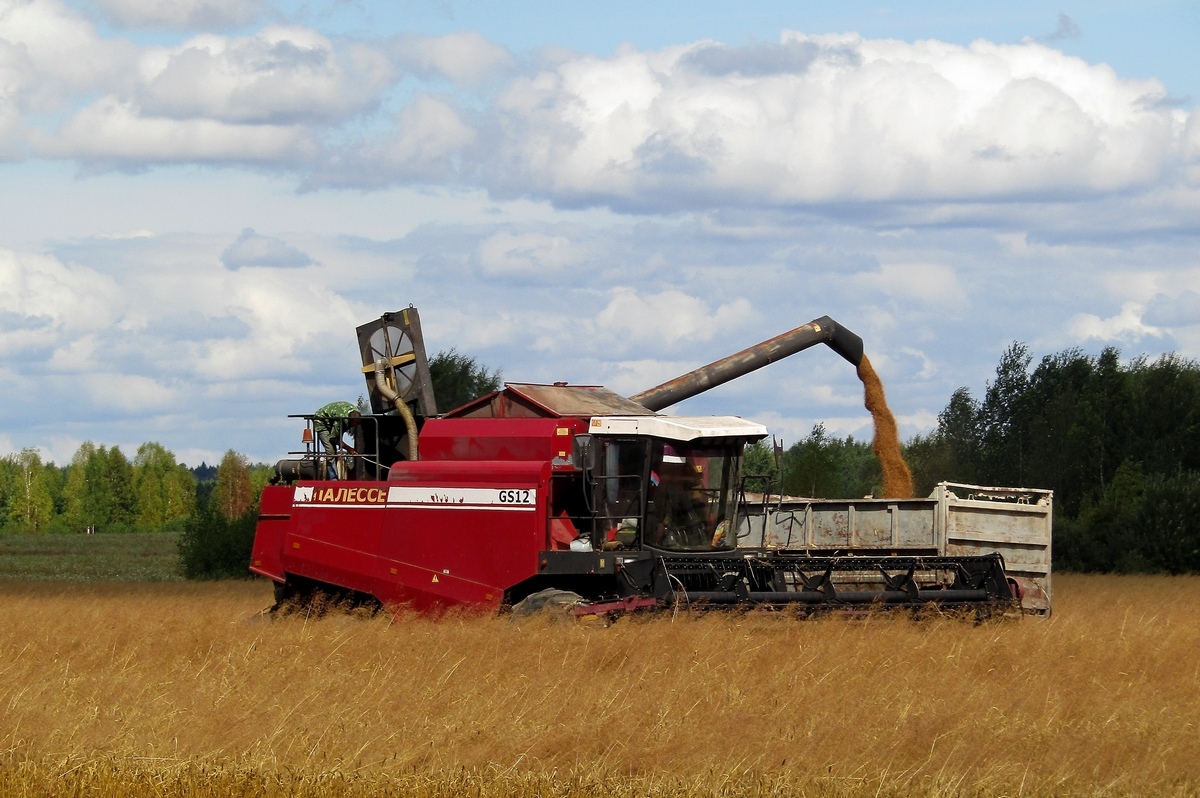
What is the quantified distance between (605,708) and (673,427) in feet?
18.4

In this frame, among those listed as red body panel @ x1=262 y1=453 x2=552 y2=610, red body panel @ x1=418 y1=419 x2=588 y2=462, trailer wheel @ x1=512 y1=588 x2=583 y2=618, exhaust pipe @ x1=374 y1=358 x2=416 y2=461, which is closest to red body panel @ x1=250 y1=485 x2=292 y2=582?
red body panel @ x1=262 y1=453 x2=552 y2=610

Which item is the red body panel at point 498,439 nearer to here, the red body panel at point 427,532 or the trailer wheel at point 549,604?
the red body panel at point 427,532

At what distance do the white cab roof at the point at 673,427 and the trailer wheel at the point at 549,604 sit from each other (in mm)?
1672

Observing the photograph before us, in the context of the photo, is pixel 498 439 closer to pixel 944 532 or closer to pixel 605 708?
pixel 944 532

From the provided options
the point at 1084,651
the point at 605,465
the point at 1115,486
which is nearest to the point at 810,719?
the point at 1084,651

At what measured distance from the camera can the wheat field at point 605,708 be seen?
8016mm

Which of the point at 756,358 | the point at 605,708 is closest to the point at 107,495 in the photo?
the point at 756,358

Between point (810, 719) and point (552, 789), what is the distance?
2170 mm

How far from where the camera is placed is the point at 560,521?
1527 centimetres

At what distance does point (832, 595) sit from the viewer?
14.4 m

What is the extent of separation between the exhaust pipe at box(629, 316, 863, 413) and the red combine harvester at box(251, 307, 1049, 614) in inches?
117

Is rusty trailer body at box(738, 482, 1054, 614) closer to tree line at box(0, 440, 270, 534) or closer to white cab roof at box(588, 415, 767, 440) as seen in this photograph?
white cab roof at box(588, 415, 767, 440)

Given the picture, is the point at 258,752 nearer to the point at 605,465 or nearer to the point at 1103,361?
the point at 605,465

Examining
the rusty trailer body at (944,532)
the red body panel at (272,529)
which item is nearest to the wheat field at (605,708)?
the rusty trailer body at (944,532)
